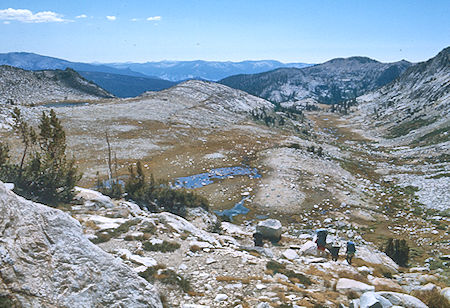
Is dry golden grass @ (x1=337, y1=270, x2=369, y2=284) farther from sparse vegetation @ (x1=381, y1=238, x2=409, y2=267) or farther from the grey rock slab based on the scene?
sparse vegetation @ (x1=381, y1=238, x2=409, y2=267)

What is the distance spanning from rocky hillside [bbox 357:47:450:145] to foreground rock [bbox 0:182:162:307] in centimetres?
7922

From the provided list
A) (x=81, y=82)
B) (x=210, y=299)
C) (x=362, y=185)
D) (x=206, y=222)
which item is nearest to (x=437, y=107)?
(x=362, y=185)

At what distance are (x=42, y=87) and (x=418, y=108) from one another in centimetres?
15023

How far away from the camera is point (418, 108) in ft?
358

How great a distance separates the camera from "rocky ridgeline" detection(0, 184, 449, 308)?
648 cm

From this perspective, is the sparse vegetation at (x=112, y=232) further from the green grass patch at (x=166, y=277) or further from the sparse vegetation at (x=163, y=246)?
the green grass patch at (x=166, y=277)

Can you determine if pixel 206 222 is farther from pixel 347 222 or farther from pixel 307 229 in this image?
pixel 347 222

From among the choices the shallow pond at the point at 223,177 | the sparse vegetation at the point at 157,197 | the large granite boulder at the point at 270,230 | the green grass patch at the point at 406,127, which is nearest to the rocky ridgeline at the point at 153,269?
the large granite boulder at the point at 270,230

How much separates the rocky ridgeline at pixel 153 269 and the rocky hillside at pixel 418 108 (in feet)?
226

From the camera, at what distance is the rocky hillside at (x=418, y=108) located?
8081 centimetres

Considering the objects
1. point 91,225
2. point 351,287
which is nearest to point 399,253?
point 351,287

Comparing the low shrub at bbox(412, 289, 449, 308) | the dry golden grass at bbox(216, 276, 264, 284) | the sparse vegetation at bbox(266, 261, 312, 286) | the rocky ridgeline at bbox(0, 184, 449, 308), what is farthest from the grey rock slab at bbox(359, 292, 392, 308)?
the dry golden grass at bbox(216, 276, 264, 284)

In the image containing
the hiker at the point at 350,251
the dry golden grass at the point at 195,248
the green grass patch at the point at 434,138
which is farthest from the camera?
the green grass patch at the point at 434,138

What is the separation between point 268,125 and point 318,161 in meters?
49.1
